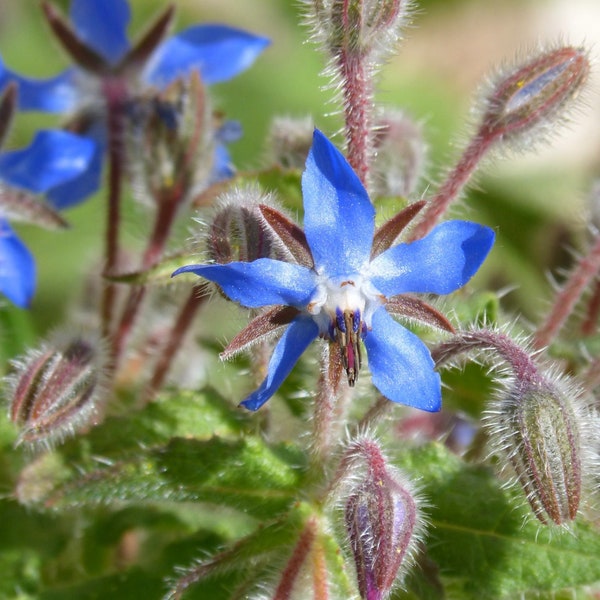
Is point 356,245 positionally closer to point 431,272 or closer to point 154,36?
point 431,272

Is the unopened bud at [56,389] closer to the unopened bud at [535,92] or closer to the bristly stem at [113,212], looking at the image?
the bristly stem at [113,212]

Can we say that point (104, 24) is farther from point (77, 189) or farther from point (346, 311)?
point (346, 311)

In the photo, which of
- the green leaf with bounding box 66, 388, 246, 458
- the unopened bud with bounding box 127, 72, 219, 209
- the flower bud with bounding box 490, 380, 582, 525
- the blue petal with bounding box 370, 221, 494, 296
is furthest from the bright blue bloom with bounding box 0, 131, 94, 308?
the flower bud with bounding box 490, 380, 582, 525

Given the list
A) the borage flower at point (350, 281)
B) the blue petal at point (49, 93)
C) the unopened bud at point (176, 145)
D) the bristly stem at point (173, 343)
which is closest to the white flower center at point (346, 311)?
the borage flower at point (350, 281)

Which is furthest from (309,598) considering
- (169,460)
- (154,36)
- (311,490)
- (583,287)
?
(154,36)

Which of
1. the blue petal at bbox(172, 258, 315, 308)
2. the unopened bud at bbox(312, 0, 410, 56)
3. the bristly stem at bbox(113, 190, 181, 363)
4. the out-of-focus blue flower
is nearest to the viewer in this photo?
the blue petal at bbox(172, 258, 315, 308)

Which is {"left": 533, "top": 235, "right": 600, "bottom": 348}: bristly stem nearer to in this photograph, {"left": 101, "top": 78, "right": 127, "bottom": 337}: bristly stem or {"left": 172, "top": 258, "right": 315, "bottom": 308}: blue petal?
{"left": 172, "top": 258, "right": 315, "bottom": 308}: blue petal
